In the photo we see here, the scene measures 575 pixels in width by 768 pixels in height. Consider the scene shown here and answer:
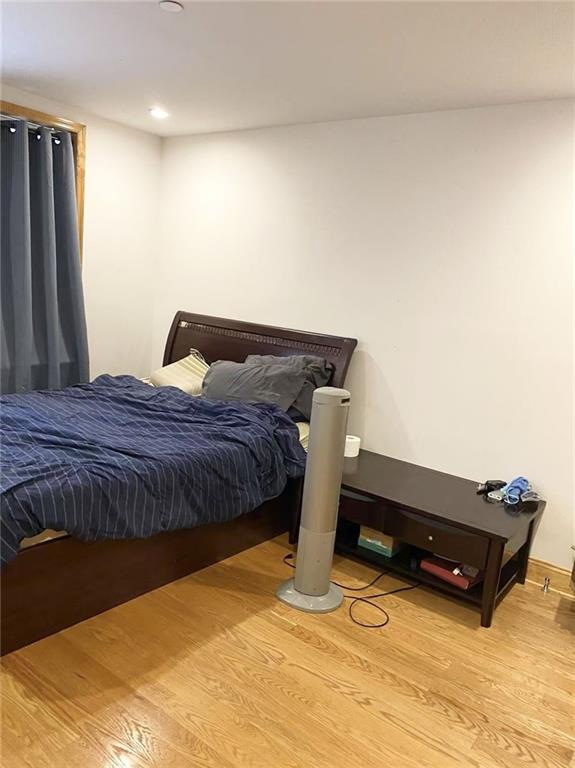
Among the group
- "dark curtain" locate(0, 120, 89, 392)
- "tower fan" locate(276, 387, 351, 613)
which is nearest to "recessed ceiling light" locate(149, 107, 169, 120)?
"dark curtain" locate(0, 120, 89, 392)

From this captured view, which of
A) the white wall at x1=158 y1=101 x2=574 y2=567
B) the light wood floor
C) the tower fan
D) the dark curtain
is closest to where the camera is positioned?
the light wood floor

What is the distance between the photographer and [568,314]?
2770 millimetres

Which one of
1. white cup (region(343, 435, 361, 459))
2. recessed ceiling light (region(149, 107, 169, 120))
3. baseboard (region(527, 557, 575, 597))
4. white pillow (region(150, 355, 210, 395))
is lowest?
baseboard (region(527, 557, 575, 597))

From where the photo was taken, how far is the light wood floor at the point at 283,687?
5.81 feet

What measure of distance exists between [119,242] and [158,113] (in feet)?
3.09

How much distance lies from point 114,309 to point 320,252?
1575 millimetres

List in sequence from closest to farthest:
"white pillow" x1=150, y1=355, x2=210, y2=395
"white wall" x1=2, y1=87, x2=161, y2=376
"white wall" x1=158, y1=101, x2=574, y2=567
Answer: "white wall" x1=158, y1=101, x2=574, y2=567, "white pillow" x1=150, y1=355, x2=210, y2=395, "white wall" x1=2, y1=87, x2=161, y2=376

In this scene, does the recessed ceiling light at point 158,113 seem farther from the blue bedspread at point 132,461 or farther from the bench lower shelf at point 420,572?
the bench lower shelf at point 420,572

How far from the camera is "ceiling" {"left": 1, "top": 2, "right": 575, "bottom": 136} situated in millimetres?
2021

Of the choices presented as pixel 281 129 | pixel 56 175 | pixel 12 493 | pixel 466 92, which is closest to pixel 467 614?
pixel 12 493

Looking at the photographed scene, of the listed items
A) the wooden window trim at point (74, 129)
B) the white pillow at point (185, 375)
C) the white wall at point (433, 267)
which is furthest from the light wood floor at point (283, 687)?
the wooden window trim at point (74, 129)

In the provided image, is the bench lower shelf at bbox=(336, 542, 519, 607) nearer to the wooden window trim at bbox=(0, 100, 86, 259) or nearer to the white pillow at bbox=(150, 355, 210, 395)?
the white pillow at bbox=(150, 355, 210, 395)

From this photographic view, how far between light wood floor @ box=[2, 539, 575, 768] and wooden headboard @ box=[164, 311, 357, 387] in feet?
4.61

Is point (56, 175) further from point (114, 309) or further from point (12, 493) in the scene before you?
point (12, 493)
